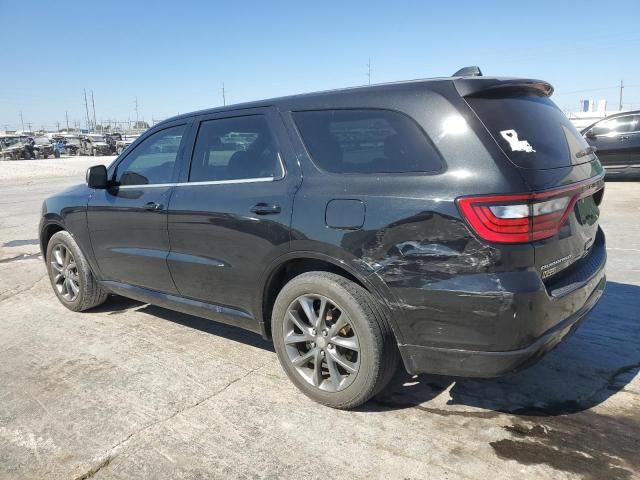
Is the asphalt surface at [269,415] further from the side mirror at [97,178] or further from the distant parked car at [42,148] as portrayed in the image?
the distant parked car at [42,148]

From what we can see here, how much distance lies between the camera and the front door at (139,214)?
153 inches

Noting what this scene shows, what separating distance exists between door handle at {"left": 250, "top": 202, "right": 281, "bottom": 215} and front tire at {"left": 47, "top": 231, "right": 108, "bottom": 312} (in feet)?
7.57

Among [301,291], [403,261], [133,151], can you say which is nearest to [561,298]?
[403,261]

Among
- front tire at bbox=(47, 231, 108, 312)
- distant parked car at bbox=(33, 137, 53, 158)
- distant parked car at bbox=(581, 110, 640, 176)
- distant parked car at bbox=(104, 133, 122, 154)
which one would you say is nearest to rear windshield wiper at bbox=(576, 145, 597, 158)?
front tire at bbox=(47, 231, 108, 312)

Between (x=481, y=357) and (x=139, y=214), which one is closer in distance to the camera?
(x=481, y=357)

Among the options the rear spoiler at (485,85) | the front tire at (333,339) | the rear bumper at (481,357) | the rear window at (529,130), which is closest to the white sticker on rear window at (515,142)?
the rear window at (529,130)

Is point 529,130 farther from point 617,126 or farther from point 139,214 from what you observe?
point 617,126

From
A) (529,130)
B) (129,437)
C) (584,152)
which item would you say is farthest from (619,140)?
(129,437)

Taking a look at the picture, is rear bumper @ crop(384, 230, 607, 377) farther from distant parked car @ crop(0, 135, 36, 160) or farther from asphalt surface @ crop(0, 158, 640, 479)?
distant parked car @ crop(0, 135, 36, 160)

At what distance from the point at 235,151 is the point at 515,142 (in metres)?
1.78

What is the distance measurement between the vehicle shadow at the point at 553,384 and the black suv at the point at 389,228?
18.8 inches

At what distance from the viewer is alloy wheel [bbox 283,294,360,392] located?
2910 millimetres

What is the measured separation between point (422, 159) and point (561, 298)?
3.14 feet

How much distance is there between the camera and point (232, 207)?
3.31 meters
